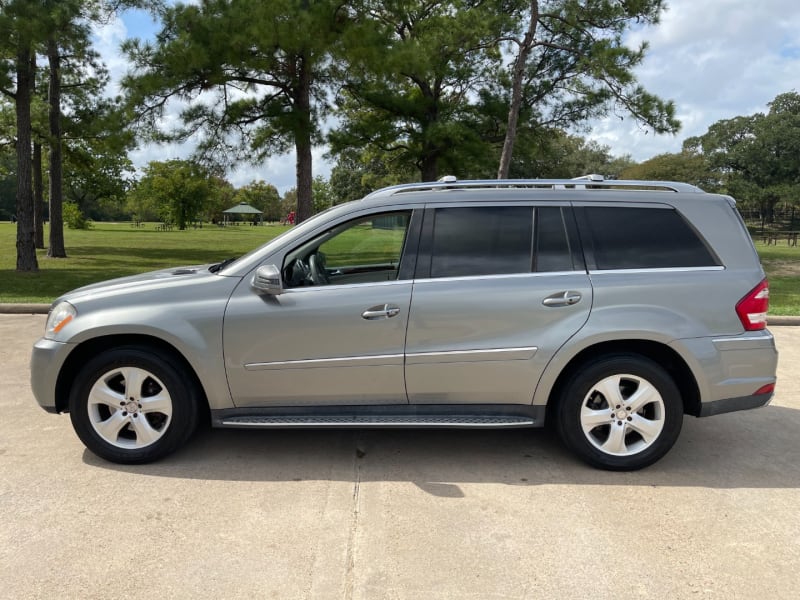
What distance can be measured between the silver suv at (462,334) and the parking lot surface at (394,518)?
33cm

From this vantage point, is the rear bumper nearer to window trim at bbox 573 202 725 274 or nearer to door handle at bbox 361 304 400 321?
window trim at bbox 573 202 725 274

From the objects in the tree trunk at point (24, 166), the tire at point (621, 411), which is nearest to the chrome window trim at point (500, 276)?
the tire at point (621, 411)

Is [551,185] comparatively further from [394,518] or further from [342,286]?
[394,518]

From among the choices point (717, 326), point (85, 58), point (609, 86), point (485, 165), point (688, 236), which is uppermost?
point (85, 58)

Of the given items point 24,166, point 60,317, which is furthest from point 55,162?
point 60,317

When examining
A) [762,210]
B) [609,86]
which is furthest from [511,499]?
[762,210]

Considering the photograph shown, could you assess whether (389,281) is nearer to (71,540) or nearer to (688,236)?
(688,236)

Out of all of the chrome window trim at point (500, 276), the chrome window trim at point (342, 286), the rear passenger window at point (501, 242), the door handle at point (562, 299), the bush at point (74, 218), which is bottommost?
the door handle at point (562, 299)

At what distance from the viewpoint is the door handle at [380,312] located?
3.62 m

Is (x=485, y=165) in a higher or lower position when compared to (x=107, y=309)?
higher

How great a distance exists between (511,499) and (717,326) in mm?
1655

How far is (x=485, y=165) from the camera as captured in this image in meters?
21.3

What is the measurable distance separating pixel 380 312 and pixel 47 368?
6.92 feet

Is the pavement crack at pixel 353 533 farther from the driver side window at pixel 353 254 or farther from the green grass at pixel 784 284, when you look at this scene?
the green grass at pixel 784 284
